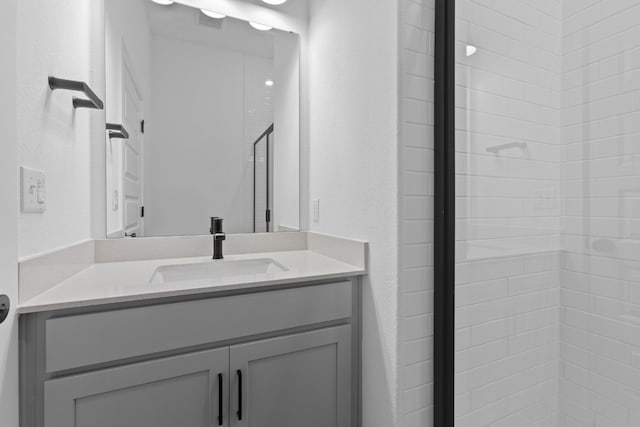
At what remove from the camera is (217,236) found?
144 cm

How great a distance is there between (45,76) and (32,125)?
7.4 inches

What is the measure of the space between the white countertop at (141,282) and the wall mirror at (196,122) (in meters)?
0.25

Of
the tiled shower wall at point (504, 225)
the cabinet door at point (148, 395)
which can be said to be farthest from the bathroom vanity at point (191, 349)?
the tiled shower wall at point (504, 225)

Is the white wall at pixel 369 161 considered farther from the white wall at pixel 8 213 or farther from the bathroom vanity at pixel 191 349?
the white wall at pixel 8 213

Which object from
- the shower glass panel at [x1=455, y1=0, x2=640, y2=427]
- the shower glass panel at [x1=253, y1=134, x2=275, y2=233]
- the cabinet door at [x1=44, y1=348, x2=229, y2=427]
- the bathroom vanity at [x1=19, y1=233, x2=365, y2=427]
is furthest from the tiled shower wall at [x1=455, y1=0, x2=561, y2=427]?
the shower glass panel at [x1=253, y1=134, x2=275, y2=233]

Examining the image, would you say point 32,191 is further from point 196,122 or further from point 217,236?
point 196,122

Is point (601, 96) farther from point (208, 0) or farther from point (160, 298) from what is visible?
point (208, 0)

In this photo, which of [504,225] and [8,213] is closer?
[8,213]

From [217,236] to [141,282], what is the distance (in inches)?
16.7

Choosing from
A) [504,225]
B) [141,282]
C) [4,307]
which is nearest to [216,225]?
[141,282]

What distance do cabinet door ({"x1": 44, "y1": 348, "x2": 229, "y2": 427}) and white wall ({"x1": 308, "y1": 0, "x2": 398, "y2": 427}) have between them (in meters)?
0.53

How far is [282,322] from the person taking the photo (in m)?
1.10

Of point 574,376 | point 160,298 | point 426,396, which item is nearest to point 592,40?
point 574,376

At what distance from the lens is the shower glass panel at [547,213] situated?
0.84m
